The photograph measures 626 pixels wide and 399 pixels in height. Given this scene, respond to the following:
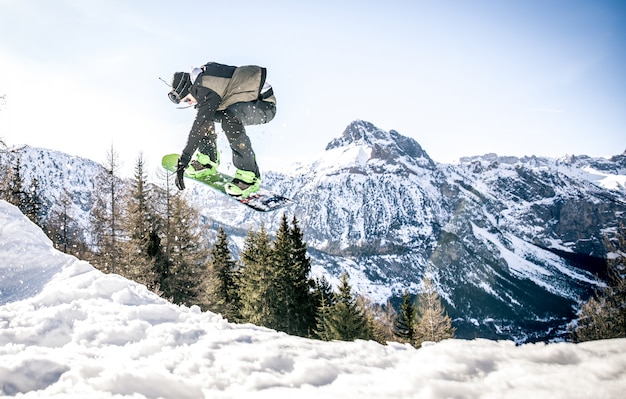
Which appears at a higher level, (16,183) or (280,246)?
(16,183)

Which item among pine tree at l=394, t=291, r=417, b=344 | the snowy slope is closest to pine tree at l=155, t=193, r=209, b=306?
pine tree at l=394, t=291, r=417, b=344

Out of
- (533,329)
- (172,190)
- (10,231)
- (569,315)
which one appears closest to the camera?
(10,231)

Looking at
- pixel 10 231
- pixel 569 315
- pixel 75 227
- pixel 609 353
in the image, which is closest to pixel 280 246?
pixel 10 231

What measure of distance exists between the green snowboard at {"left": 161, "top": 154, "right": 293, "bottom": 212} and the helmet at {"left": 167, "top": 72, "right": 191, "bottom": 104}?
7.03 ft

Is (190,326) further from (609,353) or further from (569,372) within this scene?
(609,353)

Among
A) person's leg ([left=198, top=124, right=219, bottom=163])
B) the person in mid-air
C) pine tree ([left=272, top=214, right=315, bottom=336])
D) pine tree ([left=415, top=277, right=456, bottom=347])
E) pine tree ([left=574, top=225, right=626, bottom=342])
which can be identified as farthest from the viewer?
pine tree ([left=415, top=277, right=456, bottom=347])

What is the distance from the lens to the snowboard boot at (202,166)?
20.0 ft

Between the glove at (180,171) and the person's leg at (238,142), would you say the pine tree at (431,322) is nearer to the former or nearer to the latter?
the person's leg at (238,142)

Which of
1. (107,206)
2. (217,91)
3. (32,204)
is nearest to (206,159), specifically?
(217,91)

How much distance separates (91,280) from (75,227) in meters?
34.7

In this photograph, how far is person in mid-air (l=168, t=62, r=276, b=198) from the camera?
4.86 meters

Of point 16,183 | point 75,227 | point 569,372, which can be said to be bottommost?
point 75,227

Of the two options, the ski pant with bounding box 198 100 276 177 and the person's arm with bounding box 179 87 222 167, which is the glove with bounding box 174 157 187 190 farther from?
the ski pant with bounding box 198 100 276 177

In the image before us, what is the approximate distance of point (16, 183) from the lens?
96.1 ft
